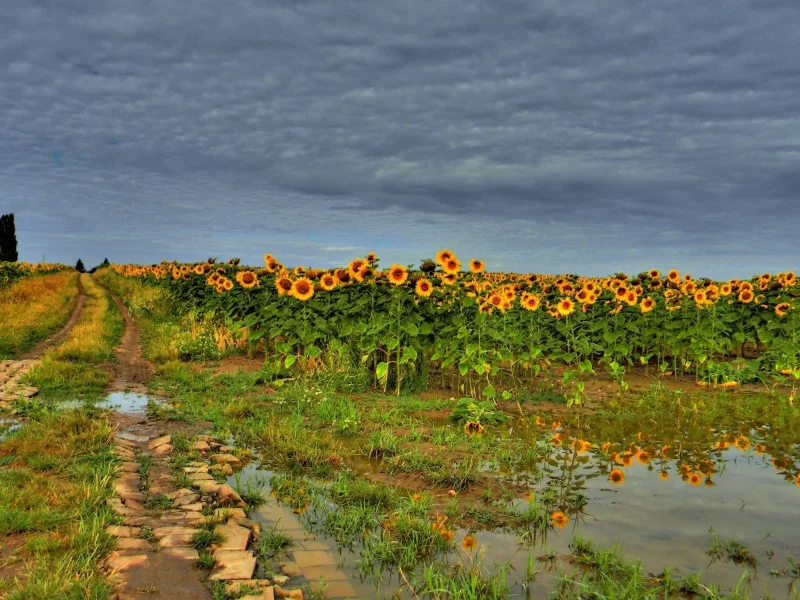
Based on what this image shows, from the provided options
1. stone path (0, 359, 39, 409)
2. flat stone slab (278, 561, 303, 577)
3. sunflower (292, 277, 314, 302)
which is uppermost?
sunflower (292, 277, 314, 302)

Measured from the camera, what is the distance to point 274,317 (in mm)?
11867

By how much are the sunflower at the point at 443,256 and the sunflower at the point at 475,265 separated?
32cm

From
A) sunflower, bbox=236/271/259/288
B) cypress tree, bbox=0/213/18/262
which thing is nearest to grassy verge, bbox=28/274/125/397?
sunflower, bbox=236/271/259/288

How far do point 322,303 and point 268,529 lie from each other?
6328 mm

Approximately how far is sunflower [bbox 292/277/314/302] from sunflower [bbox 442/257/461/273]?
2401 millimetres

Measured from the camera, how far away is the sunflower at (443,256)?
938cm

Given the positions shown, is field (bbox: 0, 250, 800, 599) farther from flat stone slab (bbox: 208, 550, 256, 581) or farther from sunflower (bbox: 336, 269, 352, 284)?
flat stone slab (bbox: 208, 550, 256, 581)

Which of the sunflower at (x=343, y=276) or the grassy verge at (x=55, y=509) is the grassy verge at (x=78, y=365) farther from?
the sunflower at (x=343, y=276)

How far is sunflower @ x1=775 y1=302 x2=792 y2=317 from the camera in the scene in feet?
39.4

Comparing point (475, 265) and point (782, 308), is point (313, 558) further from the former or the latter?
point (782, 308)

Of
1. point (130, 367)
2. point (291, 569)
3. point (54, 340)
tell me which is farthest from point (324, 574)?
point (54, 340)

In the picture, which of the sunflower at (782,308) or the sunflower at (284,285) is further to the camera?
the sunflower at (782,308)

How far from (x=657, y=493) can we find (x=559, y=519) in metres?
1.27

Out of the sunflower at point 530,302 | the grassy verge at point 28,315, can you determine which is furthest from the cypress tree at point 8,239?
Answer: the sunflower at point 530,302
